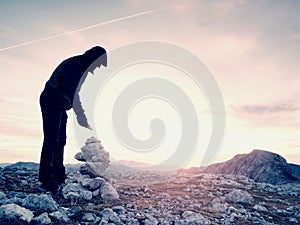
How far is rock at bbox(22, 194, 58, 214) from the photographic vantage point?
27.6 ft

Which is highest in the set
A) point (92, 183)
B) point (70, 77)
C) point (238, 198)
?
point (70, 77)

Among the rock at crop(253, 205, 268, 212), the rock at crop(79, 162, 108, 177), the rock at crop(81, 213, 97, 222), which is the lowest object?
the rock at crop(81, 213, 97, 222)

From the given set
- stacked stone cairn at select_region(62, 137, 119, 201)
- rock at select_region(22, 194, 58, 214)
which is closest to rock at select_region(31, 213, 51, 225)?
rock at select_region(22, 194, 58, 214)

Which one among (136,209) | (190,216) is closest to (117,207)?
(136,209)

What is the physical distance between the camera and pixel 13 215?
7430 millimetres

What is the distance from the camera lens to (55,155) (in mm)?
10883

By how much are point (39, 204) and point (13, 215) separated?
1.13 meters

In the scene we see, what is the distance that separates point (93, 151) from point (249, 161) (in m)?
20.9

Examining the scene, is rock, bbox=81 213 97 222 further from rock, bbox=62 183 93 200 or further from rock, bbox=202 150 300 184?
rock, bbox=202 150 300 184

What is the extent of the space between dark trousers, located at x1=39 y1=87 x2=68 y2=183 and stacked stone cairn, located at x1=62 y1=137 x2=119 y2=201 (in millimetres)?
916

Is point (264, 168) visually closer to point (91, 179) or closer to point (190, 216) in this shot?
point (190, 216)

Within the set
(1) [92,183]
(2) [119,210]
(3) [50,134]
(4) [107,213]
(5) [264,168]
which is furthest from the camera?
(5) [264,168]

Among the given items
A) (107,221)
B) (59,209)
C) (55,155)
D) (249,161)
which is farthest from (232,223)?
(249,161)

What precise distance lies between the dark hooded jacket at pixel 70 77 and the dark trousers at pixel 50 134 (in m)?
0.25
